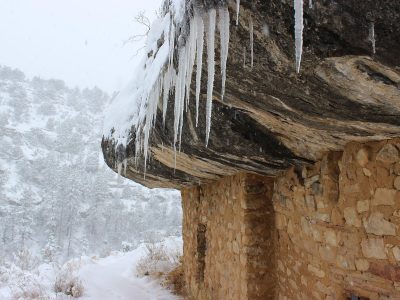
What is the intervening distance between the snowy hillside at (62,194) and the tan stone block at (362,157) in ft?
76.8

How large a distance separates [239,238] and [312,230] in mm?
1123

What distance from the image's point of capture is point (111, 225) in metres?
38.9

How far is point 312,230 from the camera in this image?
327 cm

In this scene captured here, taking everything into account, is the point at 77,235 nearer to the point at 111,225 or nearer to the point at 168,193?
the point at 111,225

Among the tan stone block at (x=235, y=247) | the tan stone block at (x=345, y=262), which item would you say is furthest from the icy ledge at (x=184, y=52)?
the tan stone block at (x=235, y=247)

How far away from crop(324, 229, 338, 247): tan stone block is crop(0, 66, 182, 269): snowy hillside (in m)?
22.9

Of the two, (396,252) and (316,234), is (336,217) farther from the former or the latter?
(396,252)

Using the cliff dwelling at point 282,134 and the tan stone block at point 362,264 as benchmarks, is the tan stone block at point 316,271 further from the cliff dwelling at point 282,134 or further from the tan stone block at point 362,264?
the tan stone block at point 362,264

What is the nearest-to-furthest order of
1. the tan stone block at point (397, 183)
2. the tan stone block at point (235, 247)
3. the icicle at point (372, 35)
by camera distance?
1. the icicle at point (372, 35)
2. the tan stone block at point (397, 183)
3. the tan stone block at point (235, 247)

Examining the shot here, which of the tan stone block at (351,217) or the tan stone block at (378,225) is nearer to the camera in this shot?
the tan stone block at (378,225)

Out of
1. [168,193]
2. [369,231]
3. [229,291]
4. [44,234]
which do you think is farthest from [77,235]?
[369,231]

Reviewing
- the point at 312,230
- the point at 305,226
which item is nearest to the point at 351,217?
the point at 312,230

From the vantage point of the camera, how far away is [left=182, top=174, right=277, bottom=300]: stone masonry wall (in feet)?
13.3

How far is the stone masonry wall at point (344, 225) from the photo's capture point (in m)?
2.43
